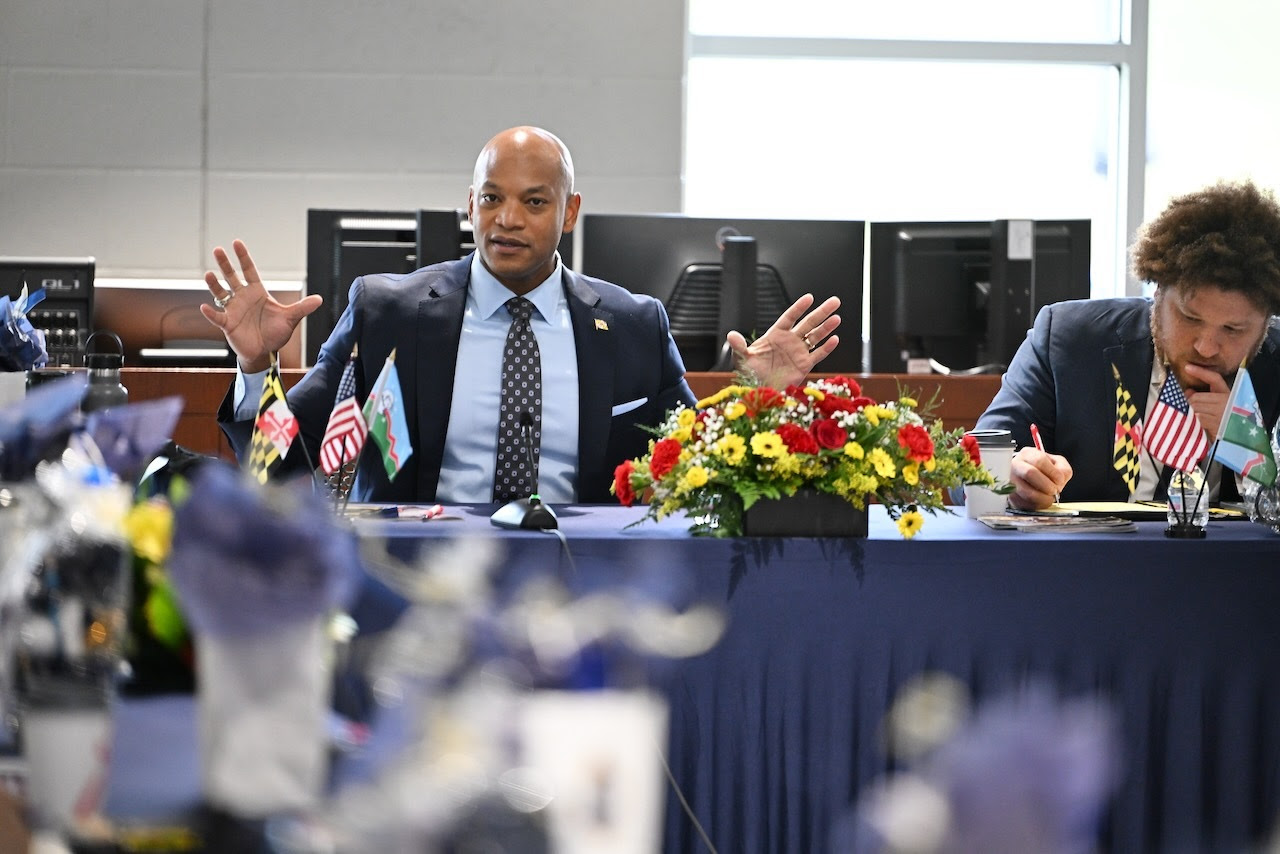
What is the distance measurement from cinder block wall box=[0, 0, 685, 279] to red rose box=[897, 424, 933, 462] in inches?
157

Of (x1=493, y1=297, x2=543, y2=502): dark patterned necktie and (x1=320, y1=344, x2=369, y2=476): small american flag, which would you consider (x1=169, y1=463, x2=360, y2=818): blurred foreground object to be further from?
(x1=493, y1=297, x2=543, y2=502): dark patterned necktie

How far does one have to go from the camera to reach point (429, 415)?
3000 mm

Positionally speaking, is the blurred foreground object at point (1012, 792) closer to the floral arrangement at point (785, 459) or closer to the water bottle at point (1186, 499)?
the floral arrangement at point (785, 459)

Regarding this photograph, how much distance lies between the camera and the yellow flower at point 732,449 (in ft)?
7.11

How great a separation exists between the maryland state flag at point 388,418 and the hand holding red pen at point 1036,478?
110 cm

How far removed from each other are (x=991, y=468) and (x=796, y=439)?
58 centimetres

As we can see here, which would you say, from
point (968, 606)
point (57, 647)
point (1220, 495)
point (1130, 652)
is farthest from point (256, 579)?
point (1220, 495)

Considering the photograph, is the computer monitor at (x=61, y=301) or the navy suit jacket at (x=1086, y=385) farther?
the computer monitor at (x=61, y=301)

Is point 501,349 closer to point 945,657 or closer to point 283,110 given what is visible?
point 945,657

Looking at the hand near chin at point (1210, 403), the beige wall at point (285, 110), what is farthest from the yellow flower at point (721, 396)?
the beige wall at point (285, 110)

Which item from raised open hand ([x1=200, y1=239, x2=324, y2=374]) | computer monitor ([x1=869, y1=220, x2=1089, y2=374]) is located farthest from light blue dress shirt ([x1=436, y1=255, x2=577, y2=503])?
computer monitor ([x1=869, y1=220, x2=1089, y2=374])

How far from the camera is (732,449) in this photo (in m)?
2.18

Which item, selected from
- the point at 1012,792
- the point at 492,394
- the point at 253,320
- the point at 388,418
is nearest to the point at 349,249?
the point at 492,394

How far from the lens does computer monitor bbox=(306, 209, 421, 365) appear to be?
4.48 metres
